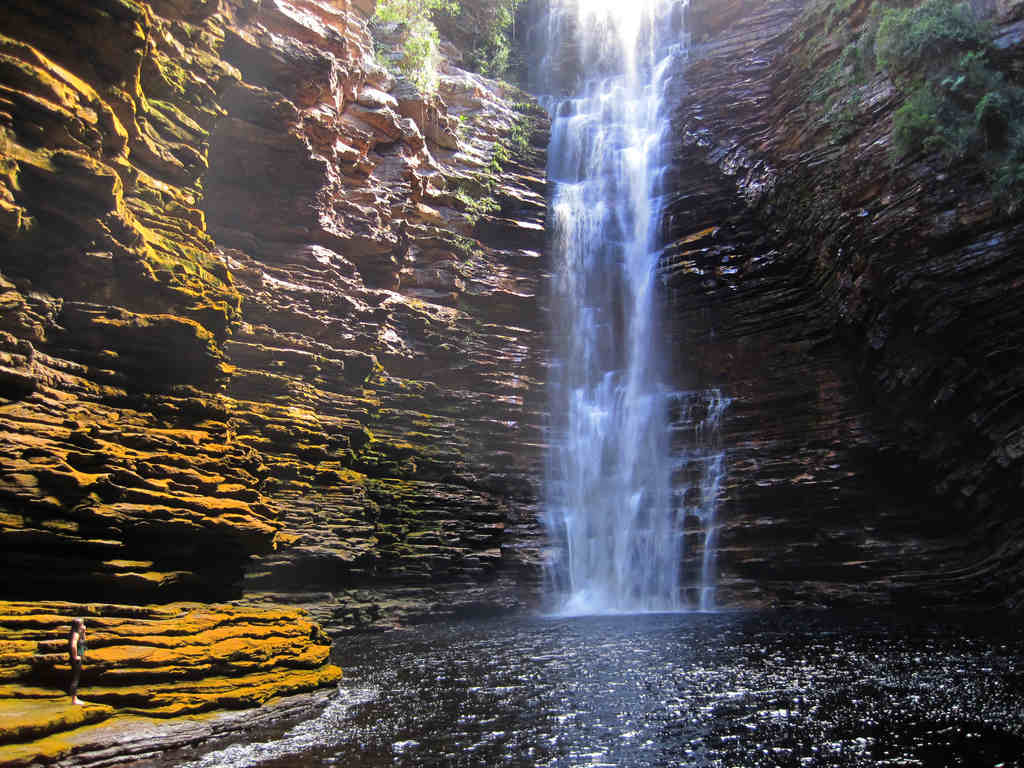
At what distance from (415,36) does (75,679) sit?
28866 millimetres

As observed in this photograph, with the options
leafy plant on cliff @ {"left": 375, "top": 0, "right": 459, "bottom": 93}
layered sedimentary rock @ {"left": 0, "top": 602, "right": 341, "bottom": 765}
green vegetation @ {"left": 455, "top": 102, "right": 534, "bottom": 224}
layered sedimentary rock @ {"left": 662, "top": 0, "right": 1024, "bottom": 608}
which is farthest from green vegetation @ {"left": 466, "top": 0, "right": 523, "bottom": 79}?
layered sedimentary rock @ {"left": 0, "top": 602, "right": 341, "bottom": 765}

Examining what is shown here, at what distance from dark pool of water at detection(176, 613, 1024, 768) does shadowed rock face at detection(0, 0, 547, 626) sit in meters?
4.46

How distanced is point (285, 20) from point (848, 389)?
74.0 ft

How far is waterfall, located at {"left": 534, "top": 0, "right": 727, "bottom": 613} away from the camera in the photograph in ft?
66.1

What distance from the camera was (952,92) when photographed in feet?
51.5

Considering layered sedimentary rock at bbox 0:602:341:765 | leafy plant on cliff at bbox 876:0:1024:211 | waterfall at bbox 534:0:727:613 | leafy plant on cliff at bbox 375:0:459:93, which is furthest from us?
leafy plant on cliff at bbox 375:0:459:93

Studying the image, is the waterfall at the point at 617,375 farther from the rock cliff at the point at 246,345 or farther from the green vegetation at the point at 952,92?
the green vegetation at the point at 952,92

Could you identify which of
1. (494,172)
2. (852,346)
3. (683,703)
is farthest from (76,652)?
(494,172)

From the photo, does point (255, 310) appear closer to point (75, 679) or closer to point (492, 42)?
point (75, 679)

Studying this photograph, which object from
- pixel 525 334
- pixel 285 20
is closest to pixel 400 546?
pixel 525 334

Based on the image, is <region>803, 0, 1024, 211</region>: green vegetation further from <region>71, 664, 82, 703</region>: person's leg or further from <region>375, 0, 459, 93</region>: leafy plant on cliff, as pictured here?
<region>71, 664, 82, 703</region>: person's leg

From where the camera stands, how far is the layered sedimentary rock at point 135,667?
271 inches

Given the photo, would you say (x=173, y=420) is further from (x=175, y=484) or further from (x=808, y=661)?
(x=808, y=661)

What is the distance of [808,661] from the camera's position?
11.2 m
